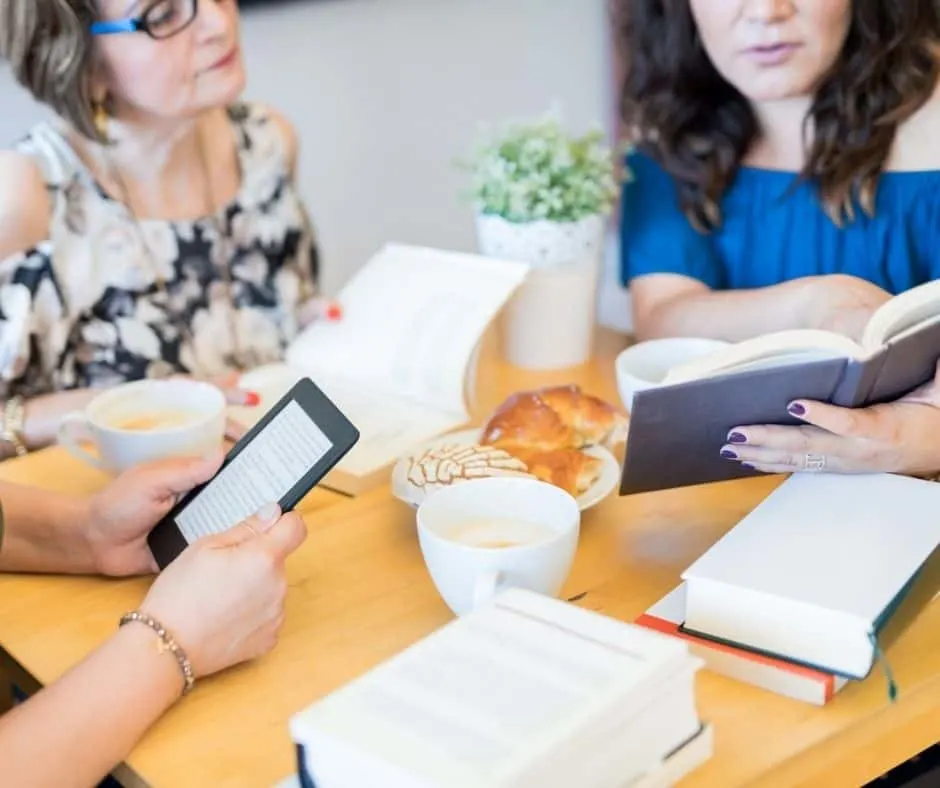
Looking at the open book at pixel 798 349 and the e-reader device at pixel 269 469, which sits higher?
the open book at pixel 798 349

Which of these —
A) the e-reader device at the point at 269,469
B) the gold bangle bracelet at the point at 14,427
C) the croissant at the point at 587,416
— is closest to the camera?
the e-reader device at the point at 269,469

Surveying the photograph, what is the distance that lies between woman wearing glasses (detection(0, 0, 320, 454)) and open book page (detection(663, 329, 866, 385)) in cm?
75

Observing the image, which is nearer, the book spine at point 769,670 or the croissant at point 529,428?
A: the book spine at point 769,670

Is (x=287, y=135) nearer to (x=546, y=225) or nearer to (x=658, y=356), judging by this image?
(x=546, y=225)

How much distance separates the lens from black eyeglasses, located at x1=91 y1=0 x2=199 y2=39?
4.74 feet

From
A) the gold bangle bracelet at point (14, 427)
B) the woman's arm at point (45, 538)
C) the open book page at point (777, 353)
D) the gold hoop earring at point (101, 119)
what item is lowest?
the gold bangle bracelet at point (14, 427)

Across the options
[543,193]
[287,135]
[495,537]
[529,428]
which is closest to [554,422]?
[529,428]

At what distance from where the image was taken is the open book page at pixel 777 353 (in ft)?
3.18

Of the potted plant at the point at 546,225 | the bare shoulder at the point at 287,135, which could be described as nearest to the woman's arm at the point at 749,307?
the potted plant at the point at 546,225

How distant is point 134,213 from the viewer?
1581mm

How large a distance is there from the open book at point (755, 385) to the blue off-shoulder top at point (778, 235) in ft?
1.64

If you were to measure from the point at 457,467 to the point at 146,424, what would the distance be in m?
0.34

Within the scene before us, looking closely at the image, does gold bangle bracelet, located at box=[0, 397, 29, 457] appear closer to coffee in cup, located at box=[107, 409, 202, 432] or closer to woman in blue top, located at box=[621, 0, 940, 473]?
coffee in cup, located at box=[107, 409, 202, 432]

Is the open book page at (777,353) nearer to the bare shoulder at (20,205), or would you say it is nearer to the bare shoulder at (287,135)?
the bare shoulder at (20,205)
